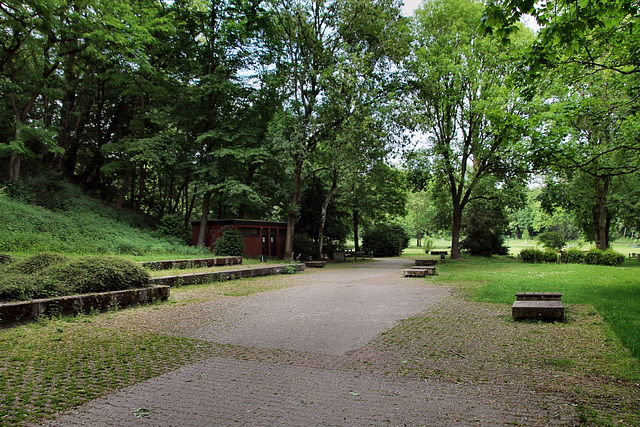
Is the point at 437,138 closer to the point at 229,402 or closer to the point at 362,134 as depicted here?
the point at 362,134

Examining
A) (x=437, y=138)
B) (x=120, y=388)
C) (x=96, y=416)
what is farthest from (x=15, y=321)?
(x=437, y=138)

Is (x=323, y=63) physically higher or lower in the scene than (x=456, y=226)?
higher

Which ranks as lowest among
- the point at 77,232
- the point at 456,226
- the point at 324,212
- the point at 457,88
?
the point at 77,232

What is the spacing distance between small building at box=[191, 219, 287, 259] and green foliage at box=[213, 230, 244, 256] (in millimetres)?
1221

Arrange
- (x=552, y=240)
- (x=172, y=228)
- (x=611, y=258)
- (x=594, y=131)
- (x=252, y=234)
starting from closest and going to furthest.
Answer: (x=594, y=131) < (x=611, y=258) < (x=172, y=228) < (x=252, y=234) < (x=552, y=240)

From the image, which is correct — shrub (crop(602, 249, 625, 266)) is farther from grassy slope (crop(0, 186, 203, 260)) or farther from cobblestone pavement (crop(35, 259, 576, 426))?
grassy slope (crop(0, 186, 203, 260))

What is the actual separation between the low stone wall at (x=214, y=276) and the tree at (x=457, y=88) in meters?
12.7

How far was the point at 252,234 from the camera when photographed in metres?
23.1

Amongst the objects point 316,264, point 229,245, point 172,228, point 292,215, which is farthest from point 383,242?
point 172,228

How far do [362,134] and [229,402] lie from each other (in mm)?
19573

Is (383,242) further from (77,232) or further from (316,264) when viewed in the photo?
(77,232)

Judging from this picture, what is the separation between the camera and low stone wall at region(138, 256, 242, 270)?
13.5 m

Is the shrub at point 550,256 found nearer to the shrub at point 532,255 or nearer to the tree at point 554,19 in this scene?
the shrub at point 532,255

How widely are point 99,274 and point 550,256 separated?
2551cm
